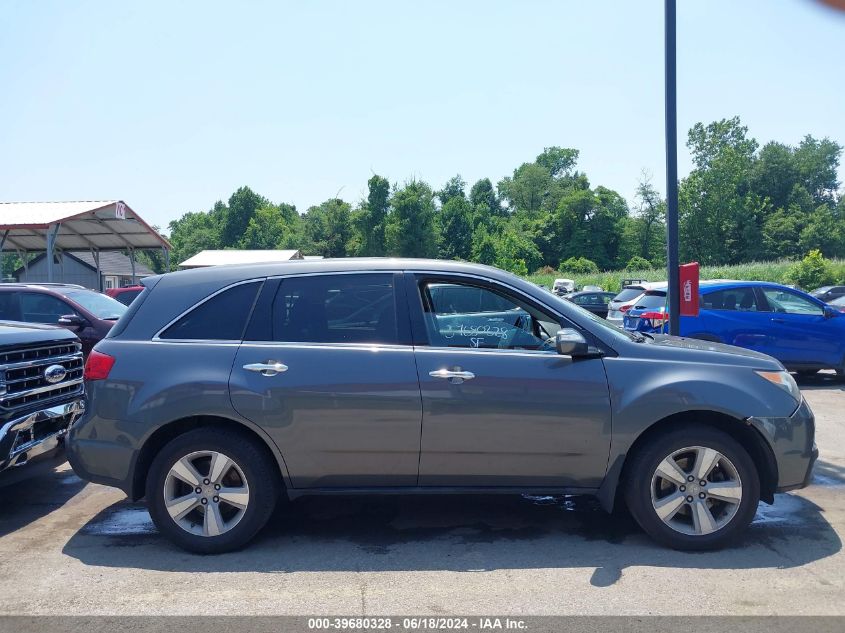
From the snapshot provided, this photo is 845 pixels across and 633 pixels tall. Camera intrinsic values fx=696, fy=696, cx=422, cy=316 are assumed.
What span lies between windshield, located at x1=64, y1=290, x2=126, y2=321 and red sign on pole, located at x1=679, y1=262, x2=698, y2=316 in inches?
293

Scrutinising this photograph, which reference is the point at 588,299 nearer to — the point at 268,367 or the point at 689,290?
the point at 689,290

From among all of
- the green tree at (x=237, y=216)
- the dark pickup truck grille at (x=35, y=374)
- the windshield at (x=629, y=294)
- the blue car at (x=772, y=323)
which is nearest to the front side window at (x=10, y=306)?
the dark pickup truck grille at (x=35, y=374)

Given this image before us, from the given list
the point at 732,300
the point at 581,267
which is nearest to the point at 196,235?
the point at 581,267

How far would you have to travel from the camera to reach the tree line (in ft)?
234

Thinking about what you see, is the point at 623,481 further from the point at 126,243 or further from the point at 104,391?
the point at 126,243

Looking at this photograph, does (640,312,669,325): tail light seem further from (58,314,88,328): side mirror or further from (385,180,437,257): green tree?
(385,180,437,257): green tree

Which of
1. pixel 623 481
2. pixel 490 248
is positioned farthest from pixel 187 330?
pixel 490 248

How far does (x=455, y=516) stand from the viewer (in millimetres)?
5059

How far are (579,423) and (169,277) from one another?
286 centimetres

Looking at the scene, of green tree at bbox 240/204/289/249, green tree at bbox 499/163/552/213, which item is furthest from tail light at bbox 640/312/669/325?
green tree at bbox 499/163/552/213

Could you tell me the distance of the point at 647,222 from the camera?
8450 centimetres

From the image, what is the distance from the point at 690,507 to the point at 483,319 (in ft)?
5.70

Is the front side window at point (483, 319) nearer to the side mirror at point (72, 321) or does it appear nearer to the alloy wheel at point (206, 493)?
the alloy wheel at point (206, 493)

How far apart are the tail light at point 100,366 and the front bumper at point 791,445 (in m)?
4.03
